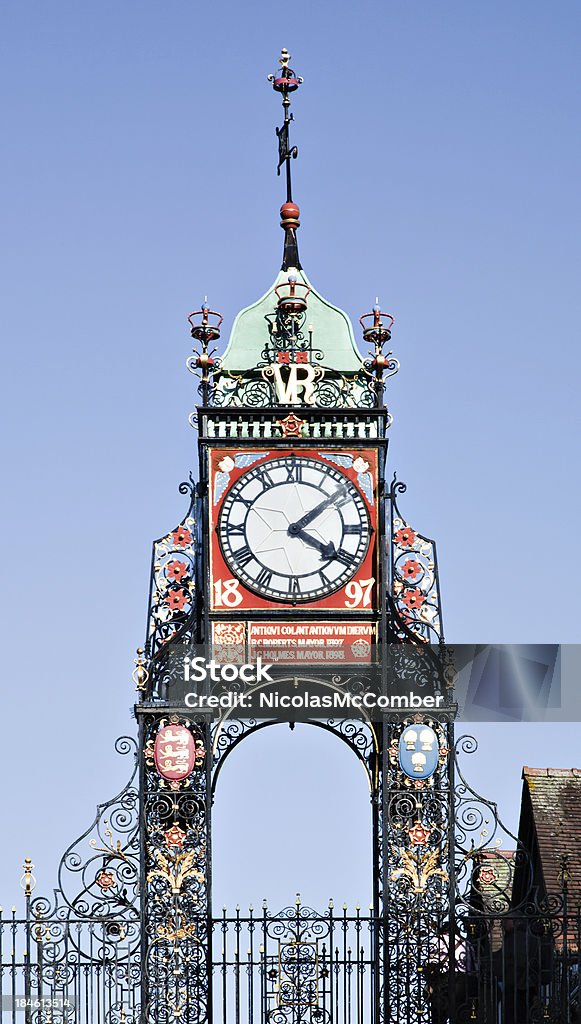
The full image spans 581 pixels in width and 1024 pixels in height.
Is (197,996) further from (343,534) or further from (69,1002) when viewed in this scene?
(343,534)

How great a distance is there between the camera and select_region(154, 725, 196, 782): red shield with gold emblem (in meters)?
23.9

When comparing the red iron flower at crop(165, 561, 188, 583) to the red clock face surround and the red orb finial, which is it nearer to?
the red clock face surround

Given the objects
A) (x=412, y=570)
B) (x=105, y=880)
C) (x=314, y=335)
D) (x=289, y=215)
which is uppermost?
(x=289, y=215)

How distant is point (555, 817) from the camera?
94.1 ft

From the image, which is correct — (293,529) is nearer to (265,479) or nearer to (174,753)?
(265,479)

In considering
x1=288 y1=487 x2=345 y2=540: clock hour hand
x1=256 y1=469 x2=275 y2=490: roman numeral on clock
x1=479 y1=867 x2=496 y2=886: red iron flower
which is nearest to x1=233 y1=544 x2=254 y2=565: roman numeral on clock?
x1=288 y1=487 x2=345 y2=540: clock hour hand

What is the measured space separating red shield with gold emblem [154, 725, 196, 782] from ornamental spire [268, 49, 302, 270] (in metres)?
5.57

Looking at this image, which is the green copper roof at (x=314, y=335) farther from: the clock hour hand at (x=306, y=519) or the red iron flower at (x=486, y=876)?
the red iron flower at (x=486, y=876)

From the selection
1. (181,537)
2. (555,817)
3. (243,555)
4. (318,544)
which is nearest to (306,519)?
(318,544)

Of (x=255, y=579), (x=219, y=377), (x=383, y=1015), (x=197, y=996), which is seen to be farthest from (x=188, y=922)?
(x=219, y=377)

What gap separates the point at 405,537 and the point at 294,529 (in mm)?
1205

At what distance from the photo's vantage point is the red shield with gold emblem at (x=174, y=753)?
23859 millimetres

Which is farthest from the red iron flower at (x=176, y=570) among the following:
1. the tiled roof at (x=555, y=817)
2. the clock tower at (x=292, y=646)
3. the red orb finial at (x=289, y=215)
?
the tiled roof at (x=555, y=817)

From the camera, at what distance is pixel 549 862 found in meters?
27.9
